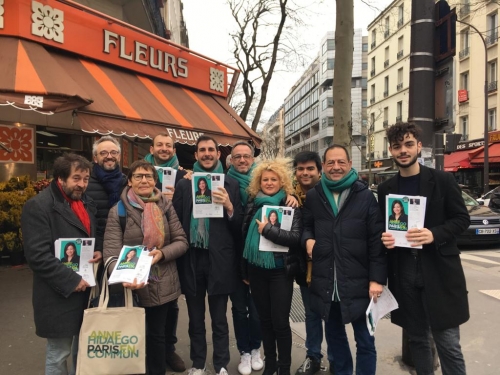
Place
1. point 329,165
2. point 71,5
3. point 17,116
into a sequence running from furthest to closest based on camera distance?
point 17,116 → point 71,5 → point 329,165

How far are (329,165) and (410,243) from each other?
82cm

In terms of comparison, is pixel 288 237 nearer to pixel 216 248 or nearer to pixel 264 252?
pixel 264 252

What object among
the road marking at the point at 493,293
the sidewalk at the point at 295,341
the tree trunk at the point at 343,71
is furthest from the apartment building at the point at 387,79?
the sidewalk at the point at 295,341

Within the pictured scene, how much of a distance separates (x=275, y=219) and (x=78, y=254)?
1465mm

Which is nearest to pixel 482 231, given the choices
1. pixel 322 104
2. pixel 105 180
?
pixel 105 180

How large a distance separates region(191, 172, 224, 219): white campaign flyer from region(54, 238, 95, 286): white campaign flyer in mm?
840

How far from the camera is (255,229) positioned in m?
3.13

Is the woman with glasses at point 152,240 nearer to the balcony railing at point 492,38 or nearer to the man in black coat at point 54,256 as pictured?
the man in black coat at point 54,256

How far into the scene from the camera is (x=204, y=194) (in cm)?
312

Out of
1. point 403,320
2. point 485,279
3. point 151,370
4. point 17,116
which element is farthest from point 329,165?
point 17,116

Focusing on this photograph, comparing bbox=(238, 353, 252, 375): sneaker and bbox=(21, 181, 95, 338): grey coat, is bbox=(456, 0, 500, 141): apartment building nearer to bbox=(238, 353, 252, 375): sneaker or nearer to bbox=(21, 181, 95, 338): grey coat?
bbox=(238, 353, 252, 375): sneaker

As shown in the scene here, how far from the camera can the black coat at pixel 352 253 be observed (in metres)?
2.76

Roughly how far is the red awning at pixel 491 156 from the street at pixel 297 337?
1876cm

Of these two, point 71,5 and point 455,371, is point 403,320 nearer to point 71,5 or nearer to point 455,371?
point 455,371
